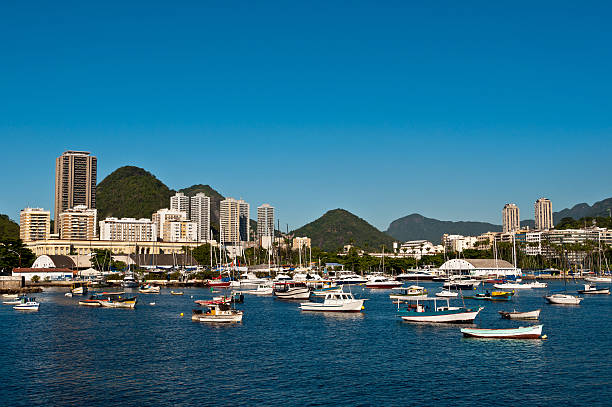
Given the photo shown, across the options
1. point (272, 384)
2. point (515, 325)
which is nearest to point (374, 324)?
point (515, 325)

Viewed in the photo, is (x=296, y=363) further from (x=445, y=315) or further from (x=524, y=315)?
(x=524, y=315)

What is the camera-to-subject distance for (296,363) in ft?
147

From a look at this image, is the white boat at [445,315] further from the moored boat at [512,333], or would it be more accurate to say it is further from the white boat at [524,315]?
the moored boat at [512,333]

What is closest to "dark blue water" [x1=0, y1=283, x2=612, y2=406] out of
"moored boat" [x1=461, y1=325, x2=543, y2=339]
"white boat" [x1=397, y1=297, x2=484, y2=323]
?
"moored boat" [x1=461, y1=325, x2=543, y2=339]

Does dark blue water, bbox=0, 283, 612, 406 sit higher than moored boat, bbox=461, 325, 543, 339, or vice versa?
moored boat, bbox=461, 325, 543, 339

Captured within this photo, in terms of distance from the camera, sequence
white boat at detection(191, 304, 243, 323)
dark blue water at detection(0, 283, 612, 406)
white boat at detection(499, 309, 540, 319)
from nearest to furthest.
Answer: dark blue water at detection(0, 283, 612, 406)
white boat at detection(191, 304, 243, 323)
white boat at detection(499, 309, 540, 319)

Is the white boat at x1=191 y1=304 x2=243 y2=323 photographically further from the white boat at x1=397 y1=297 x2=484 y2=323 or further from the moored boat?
the moored boat

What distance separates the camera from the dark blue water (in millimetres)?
35250

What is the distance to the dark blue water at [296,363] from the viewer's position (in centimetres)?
3525

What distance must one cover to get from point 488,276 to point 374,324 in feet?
417

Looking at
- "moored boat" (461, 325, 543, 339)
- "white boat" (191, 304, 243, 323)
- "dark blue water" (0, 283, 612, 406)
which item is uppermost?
"white boat" (191, 304, 243, 323)

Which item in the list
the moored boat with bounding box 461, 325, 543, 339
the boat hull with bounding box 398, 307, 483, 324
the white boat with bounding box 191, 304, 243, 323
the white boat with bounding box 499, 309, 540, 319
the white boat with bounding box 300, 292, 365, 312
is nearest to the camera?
the moored boat with bounding box 461, 325, 543, 339

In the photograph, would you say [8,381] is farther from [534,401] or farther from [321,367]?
[534,401]

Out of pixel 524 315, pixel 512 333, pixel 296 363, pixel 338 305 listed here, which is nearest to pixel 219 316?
pixel 338 305
